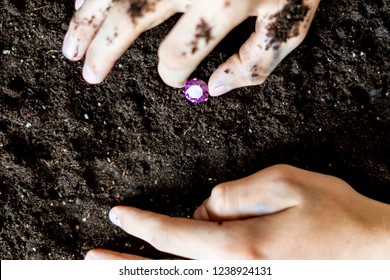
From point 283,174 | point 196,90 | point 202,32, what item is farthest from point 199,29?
point 283,174

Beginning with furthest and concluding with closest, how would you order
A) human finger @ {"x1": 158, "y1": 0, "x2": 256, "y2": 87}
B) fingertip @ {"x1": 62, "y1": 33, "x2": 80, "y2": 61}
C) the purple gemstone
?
the purple gemstone, fingertip @ {"x1": 62, "y1": 33, "x2": 80, "y2": 61}, human finger @ {"x1": 158, "y1": 0, "x2": 256, "y2": 87}

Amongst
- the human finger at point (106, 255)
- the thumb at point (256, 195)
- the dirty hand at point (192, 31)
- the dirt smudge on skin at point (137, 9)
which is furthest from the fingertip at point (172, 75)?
the human finger at point (106, 255)

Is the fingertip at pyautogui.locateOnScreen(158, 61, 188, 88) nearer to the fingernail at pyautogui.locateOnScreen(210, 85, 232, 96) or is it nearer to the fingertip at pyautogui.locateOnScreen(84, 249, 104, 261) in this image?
the fingernail at pyautogui.locateOnScreen(210, 85, 232, 96)

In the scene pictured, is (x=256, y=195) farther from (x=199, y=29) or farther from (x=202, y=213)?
(x=199, y=29)

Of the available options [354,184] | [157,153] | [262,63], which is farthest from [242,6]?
[354,184]

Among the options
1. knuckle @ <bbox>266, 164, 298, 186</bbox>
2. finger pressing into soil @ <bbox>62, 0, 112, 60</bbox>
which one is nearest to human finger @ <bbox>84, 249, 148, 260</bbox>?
knuckle @ <bbox>266, 164, 298, 186</bbox>

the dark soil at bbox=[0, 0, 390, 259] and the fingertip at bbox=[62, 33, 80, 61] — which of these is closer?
the fingertip at bbox=[62, 33, 80, 61]
